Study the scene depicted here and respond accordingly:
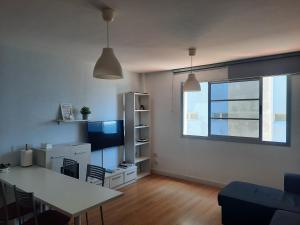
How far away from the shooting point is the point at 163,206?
11.7 feet

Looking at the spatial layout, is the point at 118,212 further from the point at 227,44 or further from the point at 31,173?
the point at 227,44

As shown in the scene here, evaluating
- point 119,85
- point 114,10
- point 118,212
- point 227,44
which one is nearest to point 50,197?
point 118,212

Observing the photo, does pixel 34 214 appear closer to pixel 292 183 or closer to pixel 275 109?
pixel 292 183

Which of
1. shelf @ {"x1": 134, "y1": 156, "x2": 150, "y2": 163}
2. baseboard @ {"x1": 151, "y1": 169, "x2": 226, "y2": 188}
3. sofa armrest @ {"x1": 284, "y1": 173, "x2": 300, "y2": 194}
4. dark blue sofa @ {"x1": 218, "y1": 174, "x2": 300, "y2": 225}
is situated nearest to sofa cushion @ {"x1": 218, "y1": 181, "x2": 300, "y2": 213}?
dark blue sofa @ {"x1": 218, "y1": 174, "x2": 300, "y2": 225}

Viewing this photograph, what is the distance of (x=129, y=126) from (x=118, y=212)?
1928 millimetres

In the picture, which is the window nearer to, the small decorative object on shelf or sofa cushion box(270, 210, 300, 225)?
sofa cushion box(270, 210, 300, 225)

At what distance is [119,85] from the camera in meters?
4.89

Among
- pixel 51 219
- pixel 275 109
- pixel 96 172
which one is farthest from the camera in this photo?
pixel 275 109

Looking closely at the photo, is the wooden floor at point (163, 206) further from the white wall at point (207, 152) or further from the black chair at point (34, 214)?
the black chair at point (34, 214)

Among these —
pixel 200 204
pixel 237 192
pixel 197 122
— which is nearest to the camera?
pixel 237 192

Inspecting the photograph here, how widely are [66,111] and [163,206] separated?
2.26m

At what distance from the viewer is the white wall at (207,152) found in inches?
Answer: 146

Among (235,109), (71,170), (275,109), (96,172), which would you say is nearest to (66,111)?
(71,170)

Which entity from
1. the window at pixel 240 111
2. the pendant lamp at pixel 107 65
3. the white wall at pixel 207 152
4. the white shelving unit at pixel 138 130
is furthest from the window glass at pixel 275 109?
the pendant lamp at pixel 107 65
